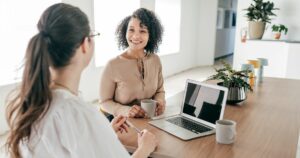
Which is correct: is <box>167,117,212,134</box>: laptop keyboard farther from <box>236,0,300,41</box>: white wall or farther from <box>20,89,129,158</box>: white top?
<box>236,0,300,41</box>: white wall

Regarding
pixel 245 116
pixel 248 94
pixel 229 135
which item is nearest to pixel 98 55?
pixel 248 94

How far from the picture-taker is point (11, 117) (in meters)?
0.88

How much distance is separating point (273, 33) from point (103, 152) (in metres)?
4.90

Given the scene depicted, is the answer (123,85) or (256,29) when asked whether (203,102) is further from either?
(256,29)

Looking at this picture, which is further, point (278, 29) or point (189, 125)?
point (278, 29)

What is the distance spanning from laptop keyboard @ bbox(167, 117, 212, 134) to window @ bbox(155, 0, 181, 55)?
195 inches

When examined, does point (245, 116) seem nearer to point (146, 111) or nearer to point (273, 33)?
point (146, 111)

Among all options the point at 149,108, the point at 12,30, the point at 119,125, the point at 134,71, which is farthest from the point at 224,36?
the point at 119,125

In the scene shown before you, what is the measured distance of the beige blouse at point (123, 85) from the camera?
1790 millimetres

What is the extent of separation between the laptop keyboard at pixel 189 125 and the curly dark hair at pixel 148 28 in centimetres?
72

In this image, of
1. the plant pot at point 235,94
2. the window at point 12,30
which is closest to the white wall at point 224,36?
the window at point 12,30

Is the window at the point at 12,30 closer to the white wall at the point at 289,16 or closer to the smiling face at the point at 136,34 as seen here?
the smiling face at the point at 136,34

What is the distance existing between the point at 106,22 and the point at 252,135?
364cm

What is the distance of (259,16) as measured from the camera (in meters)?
4.86
